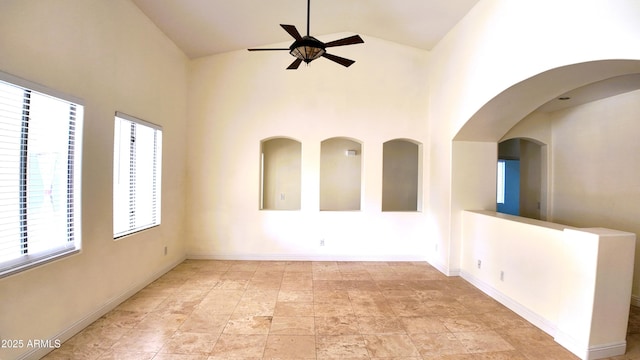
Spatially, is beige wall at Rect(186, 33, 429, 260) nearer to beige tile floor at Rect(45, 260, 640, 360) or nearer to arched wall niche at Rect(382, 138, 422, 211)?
beige tile floor at Rect(45, 260, 640, 360)

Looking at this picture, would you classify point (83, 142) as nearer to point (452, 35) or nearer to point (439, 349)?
A: point (439, 349)

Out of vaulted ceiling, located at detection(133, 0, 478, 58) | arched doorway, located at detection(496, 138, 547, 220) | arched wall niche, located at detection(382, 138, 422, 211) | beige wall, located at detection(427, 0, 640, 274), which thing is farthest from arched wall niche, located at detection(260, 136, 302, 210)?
arched doorway, located at detection(496, 138, 547, 220)

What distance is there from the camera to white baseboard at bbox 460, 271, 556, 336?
9.02ft

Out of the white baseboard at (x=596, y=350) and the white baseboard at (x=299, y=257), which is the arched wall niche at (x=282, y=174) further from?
the white baseboard at (x=596, y=350)

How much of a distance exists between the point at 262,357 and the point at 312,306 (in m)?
1.02

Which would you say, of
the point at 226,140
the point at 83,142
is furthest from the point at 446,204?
the point at 83,142

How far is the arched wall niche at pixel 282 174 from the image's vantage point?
6.96 m

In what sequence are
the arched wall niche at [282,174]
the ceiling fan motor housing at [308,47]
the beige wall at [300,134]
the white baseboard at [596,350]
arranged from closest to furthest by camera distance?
the white baseboard at [596,350], the ceiling fan motor housing at [308,47], the beige wall at [300,134], the arched wall niche at [282,174]

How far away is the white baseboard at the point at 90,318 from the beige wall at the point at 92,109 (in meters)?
0.01

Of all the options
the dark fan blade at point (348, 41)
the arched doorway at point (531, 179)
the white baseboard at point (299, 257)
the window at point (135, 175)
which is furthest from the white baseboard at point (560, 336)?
the window at point (135, 175)

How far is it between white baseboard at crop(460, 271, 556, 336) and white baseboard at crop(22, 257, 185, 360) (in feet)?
15.5

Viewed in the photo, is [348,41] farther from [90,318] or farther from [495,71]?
[90,318]

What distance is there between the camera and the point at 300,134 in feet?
16.3

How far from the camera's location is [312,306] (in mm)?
3254
